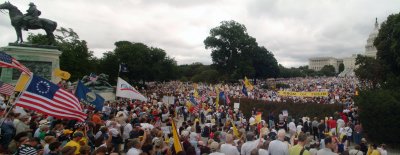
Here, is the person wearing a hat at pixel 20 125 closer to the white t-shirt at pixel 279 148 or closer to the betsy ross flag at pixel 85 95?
the betsy ross flag at pixel 85 95

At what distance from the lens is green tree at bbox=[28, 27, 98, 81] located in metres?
55.7

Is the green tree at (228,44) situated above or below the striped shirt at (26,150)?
above

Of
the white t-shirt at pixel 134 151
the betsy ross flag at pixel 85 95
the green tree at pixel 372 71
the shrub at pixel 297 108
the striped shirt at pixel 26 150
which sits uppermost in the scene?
the green tree at pixel 372 71

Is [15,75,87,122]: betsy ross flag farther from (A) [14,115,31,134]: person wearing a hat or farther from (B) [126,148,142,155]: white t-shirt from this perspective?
(A) [14,115,31,134]: person wearing a hat

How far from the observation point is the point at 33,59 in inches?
954

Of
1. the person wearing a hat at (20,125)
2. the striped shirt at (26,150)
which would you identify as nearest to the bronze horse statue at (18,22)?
the person wearing a hat at (20,125)

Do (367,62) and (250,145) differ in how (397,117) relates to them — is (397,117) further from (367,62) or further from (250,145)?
(367,62)

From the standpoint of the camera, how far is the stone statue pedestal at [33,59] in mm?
23203

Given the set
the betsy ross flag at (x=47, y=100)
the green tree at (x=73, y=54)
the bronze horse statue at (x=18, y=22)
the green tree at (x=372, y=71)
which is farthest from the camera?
the green tree at (x=73, y=54)

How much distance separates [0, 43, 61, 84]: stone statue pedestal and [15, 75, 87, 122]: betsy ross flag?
16057mm

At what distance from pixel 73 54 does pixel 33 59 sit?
34203 mm

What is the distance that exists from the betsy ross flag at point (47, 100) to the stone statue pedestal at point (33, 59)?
1606cm

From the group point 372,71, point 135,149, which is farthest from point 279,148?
point 372,71

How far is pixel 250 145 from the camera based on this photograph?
898 cm
